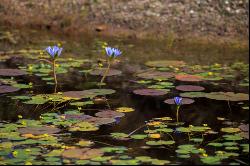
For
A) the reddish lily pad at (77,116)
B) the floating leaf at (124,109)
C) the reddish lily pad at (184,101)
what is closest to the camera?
the reddish lily pad at (77,116)

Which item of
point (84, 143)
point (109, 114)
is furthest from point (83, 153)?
point (109, 114)

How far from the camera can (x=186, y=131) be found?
4.18 meters

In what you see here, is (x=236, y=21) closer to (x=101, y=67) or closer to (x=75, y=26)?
(x=75, y=26)

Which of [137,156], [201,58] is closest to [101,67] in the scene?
[201,58]

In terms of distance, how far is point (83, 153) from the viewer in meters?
3.66

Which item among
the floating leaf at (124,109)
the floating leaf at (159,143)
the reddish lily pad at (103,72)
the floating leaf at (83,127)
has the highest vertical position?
the reddish lily pad at (103,72)

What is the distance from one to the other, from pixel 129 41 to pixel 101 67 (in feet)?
5.15

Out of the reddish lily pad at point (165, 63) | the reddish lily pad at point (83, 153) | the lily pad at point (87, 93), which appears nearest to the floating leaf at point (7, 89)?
the lily pad at point (87, 93)

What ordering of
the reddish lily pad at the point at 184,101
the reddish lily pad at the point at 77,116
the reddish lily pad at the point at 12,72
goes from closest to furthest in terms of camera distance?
1. the reddish lily pad at the point at 77,116
2. the reddish lily pad at the point at 184,101
3. the reddish lily pad at the point at 12,72

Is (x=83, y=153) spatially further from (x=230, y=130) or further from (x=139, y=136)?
(x=230, y=130)

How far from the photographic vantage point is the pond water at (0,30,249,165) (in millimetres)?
3736

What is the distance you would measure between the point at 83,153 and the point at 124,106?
1148 millimetres

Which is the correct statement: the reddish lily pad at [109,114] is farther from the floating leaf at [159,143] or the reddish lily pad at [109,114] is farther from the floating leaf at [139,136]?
the floating leaf at [159,143]

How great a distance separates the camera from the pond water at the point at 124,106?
3736 millimetres
